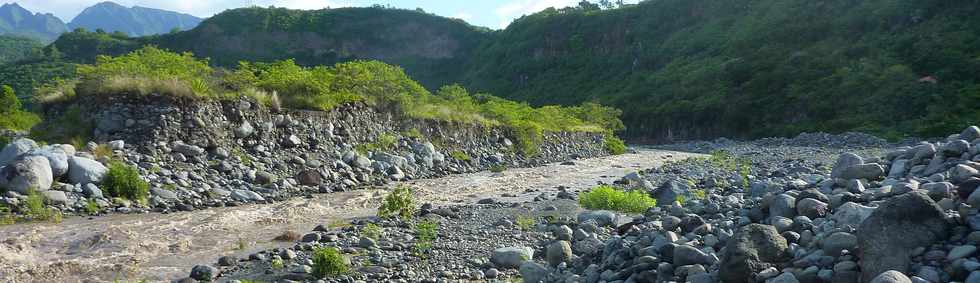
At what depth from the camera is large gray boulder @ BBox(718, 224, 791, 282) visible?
Result: 411 cm

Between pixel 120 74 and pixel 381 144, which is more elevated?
pixel 120 74

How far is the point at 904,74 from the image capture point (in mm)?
45094

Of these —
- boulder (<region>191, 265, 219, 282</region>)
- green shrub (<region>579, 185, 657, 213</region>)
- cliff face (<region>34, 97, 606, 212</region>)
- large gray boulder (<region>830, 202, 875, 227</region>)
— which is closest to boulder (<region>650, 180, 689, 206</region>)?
green shrub (<region>579, 185, 657, 213</region>)

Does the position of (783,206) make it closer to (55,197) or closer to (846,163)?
(846,163)

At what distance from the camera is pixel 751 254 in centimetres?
420

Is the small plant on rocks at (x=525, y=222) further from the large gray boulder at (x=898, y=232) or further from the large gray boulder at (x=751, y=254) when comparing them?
the large gray boulder at (x=898, y=232)

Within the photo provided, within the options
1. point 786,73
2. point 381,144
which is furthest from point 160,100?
point 786,73

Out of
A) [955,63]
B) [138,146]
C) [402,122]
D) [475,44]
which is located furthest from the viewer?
[475,44]

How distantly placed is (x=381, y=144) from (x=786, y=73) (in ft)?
161

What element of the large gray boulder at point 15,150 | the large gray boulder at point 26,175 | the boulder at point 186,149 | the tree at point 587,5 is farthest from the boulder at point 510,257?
the tree at point 587,5

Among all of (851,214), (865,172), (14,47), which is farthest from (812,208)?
(14,47)

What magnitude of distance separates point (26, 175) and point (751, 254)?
12050 mm

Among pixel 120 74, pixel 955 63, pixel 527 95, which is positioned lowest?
pixel 527 95

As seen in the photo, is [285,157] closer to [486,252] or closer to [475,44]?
[486,252]
